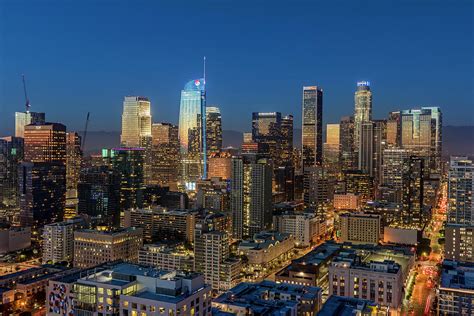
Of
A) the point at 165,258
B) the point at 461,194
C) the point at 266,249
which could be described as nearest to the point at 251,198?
the point at 266,249

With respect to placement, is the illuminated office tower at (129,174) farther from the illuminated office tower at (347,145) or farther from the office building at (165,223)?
the illuminated office tower at (347,145)

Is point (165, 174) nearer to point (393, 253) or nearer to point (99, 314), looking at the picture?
point (393, 253)

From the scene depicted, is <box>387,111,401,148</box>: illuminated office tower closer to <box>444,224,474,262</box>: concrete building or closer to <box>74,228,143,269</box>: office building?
<box>444,224,474,262</box>: concrete building

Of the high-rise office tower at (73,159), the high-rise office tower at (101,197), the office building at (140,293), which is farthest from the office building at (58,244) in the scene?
the high-rise office tower at (73,159)

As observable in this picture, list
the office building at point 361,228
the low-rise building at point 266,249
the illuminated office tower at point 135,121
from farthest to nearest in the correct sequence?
the illuminated office tower at point 135,121
the office building at point 361,228
the low-rise building at point 266,249

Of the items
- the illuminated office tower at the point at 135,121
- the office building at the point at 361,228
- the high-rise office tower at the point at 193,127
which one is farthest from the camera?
the illuminated office tower at the point at 135,121

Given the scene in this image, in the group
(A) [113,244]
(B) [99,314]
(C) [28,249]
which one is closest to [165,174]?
(C) [28,249]

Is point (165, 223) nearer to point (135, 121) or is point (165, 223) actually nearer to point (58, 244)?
point (58, 244)
